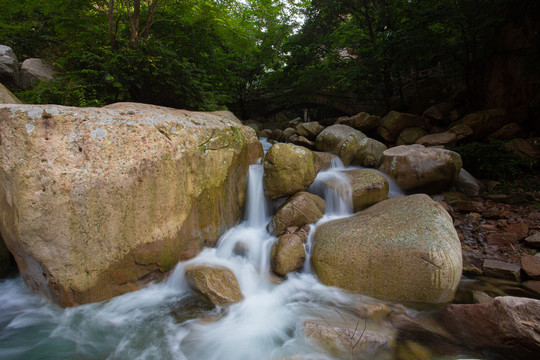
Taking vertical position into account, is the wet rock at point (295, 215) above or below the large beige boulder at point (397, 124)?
below

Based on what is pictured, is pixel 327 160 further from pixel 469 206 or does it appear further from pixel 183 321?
pixel 183 321

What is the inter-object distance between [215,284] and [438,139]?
8.90 metres

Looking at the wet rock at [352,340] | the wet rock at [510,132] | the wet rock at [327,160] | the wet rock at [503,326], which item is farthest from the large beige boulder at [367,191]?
the wet rock at [510,132]

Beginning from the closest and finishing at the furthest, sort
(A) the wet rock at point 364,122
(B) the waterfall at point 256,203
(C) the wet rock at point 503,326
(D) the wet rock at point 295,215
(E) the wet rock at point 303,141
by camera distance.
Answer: (C) the wet rock at point 503,326
(D) the wet rock at point 295,215
(B) the waterfall at point 256,203
(E) the wet rock at point 303,141
(A) the wet rock at point 364,122

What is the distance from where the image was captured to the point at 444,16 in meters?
8.25

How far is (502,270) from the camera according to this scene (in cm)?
399

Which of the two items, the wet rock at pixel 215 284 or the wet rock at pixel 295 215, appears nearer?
the wet rock at pixel 215 284

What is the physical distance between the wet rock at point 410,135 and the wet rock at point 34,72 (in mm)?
12685

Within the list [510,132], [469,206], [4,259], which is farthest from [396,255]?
[510,132]

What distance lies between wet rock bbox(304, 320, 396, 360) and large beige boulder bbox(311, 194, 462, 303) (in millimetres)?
780

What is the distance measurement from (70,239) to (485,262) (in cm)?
627

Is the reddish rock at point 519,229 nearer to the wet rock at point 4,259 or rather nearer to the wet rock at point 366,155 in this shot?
the wet rock at point 366,155

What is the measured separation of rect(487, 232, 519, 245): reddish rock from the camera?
4.77 metres

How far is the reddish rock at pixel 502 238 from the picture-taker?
15.6 ft
